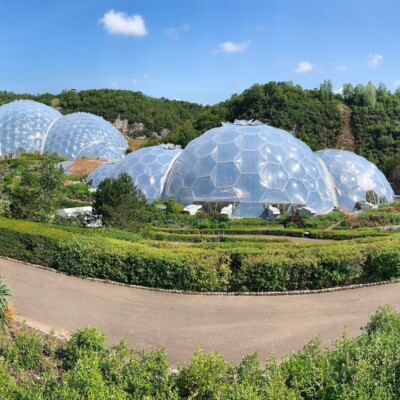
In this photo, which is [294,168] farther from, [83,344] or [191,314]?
[83,344]

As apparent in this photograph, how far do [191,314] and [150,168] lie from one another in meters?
27.1

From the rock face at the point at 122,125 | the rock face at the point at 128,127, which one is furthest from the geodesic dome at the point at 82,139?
the rock face at the point at 122,125

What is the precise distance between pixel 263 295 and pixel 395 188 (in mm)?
52349

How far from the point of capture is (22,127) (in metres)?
65.9

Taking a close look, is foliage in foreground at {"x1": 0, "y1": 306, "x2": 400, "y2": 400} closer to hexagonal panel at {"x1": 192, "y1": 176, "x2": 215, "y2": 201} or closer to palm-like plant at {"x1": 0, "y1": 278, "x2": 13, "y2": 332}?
palm-like plant at {"x1": 0, "y1": 278, "x2": 13, "y2": 332}

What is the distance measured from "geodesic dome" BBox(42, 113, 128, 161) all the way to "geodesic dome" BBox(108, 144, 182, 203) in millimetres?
24142

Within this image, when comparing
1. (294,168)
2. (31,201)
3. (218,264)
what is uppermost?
(294,168)

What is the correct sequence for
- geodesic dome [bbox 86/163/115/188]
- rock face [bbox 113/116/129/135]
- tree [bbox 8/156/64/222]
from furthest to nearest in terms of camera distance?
rock face [bbox 113/116/129/135] < geodesic dome [bbox 86/163/115/188] < tree [bbox 8/156/64/222]

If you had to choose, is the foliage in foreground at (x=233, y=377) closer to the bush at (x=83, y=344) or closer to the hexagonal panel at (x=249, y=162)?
the bush at (x=83, y=344)

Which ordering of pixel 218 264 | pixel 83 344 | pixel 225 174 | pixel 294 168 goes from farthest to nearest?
pixel 294 168 < pixel 225 174 < pixel 218 264 < pixel 83 344

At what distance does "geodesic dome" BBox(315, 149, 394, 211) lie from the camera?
3662 cm

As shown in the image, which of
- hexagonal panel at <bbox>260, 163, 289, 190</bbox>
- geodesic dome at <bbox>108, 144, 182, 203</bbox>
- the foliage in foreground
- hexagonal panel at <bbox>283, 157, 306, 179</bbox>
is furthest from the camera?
geodesic dome at <bbox>108, 144, 182, 203</bbox>

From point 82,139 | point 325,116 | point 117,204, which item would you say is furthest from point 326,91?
point 117,204

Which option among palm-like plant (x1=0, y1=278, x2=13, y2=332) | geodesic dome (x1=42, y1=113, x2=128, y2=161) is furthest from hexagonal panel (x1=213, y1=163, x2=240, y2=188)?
geodesic dome (x1=42, y1=113, x2=128, y2=161)
